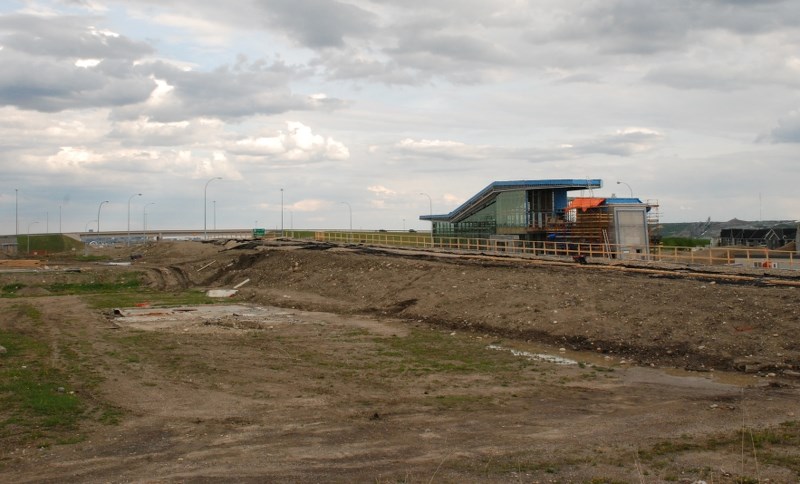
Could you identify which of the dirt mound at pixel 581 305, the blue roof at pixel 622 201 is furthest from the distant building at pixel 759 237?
the dirt mound at pixel 581 305

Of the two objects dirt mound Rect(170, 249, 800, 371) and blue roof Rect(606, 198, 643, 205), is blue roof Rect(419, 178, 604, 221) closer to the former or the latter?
blue roof Rect(606, 198, 643, 205)

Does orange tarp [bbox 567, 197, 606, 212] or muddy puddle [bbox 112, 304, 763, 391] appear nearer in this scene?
muddy puddle [bbox 112, 304, 763, 391]

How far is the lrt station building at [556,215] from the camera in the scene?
216 ft

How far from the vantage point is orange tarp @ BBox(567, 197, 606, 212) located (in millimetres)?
68250

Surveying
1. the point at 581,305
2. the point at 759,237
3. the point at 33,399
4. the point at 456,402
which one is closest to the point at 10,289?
the point at 33,399

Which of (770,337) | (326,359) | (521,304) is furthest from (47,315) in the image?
(770,337)

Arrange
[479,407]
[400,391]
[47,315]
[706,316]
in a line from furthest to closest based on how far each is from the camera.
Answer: [47,315] < [706,316] < [400,391] < [479,407]

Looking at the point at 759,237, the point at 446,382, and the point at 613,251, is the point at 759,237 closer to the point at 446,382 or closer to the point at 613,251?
the point at 613,251

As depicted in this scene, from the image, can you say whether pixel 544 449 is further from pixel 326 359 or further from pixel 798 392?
pixel 326 359

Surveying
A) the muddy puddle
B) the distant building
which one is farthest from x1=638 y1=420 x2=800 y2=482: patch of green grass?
the distant building

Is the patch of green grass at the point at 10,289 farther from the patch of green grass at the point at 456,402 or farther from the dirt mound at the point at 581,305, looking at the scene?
the patch of green grass at the point at 456,402

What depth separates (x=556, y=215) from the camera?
73.6 meters

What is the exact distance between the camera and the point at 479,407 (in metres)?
16.7

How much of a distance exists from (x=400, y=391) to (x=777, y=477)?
981 centimetres
